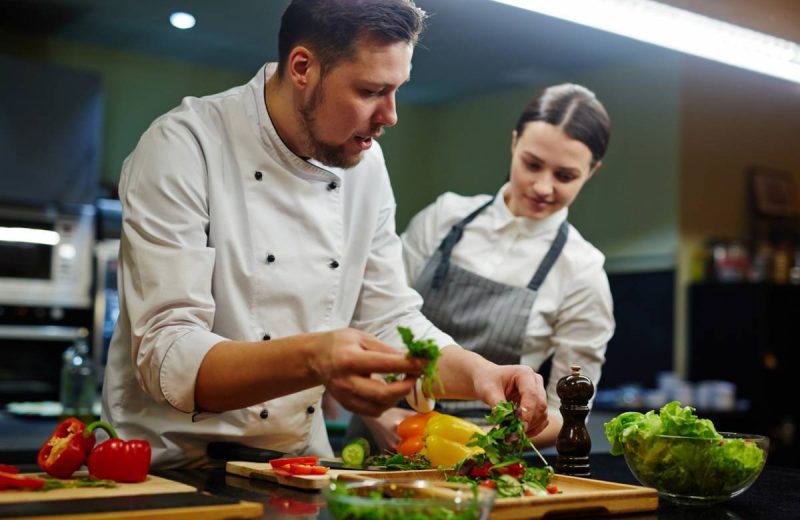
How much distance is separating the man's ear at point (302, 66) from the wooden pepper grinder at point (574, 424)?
709 mm

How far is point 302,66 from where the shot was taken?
177cm

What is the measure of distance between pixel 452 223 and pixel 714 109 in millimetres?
3299

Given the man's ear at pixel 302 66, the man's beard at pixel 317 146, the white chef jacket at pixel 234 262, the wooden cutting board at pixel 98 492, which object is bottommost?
the wooden cutting board at pixel 98 492

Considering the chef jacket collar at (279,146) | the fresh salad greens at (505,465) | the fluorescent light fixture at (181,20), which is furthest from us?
the fluorescent light fixture at (181,20)

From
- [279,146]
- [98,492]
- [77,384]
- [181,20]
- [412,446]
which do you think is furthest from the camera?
[181,20]

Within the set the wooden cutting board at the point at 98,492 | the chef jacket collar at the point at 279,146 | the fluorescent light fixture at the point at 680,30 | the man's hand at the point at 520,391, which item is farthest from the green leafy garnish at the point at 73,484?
the fluorescent light fixture at the point at 680,30

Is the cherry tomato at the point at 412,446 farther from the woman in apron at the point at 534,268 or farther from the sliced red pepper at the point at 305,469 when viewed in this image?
the woman in apron at the point at 534,268

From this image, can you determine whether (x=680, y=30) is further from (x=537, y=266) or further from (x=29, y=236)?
(x=29, y=236)

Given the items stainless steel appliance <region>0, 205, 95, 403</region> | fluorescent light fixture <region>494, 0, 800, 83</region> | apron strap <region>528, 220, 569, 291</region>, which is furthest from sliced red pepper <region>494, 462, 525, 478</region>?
stainless steel appliance <region>0, 205, 95, 403</region>

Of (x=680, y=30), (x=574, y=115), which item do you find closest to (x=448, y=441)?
(x=574, y=115)

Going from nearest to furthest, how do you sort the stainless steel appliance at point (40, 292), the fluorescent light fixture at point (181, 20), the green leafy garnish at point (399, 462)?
the green leafy garnish at point (399, 462)
the fluorescent light fixture at point (181, 20)
the stainless steel appliance at point (40, 292)

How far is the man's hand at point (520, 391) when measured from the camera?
5.24 feet

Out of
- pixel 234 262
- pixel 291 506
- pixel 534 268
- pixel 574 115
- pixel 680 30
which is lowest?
pixel 291 506

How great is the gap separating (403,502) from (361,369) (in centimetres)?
24
